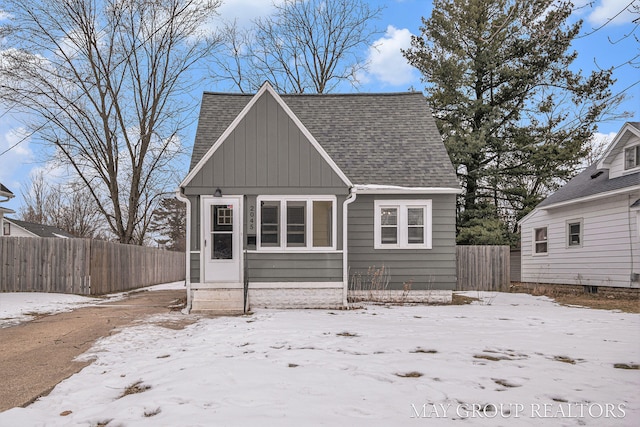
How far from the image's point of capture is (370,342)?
602 cm

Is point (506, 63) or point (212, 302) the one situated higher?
point (506, 63)

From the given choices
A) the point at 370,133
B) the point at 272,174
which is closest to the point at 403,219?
the point at 370,133

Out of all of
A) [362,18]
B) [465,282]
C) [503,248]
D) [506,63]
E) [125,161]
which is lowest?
[465,282]

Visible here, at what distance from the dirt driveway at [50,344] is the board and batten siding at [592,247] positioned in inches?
467

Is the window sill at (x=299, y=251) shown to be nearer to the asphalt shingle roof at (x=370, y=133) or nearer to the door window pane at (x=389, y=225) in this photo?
the door window pane at (x=389, y=225)

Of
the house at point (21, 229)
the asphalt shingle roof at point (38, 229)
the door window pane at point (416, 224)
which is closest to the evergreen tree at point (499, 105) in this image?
the door window pane at point (416, 224)

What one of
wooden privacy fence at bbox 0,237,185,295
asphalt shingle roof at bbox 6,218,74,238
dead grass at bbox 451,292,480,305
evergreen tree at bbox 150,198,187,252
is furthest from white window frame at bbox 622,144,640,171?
evergreen tree at bbox 150,198,187,252

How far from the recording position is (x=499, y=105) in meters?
21.0

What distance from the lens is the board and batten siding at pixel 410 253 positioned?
11539 millimetres

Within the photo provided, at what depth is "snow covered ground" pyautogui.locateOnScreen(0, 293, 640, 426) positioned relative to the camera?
11.3 feet

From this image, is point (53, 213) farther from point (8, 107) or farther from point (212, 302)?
point (212, 302)

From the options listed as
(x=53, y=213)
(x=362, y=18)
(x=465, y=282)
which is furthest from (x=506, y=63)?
(x=53, y=213)

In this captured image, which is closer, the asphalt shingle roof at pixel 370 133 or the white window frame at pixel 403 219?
the white window frame at pixel 403 219

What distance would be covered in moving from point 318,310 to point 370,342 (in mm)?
3697
